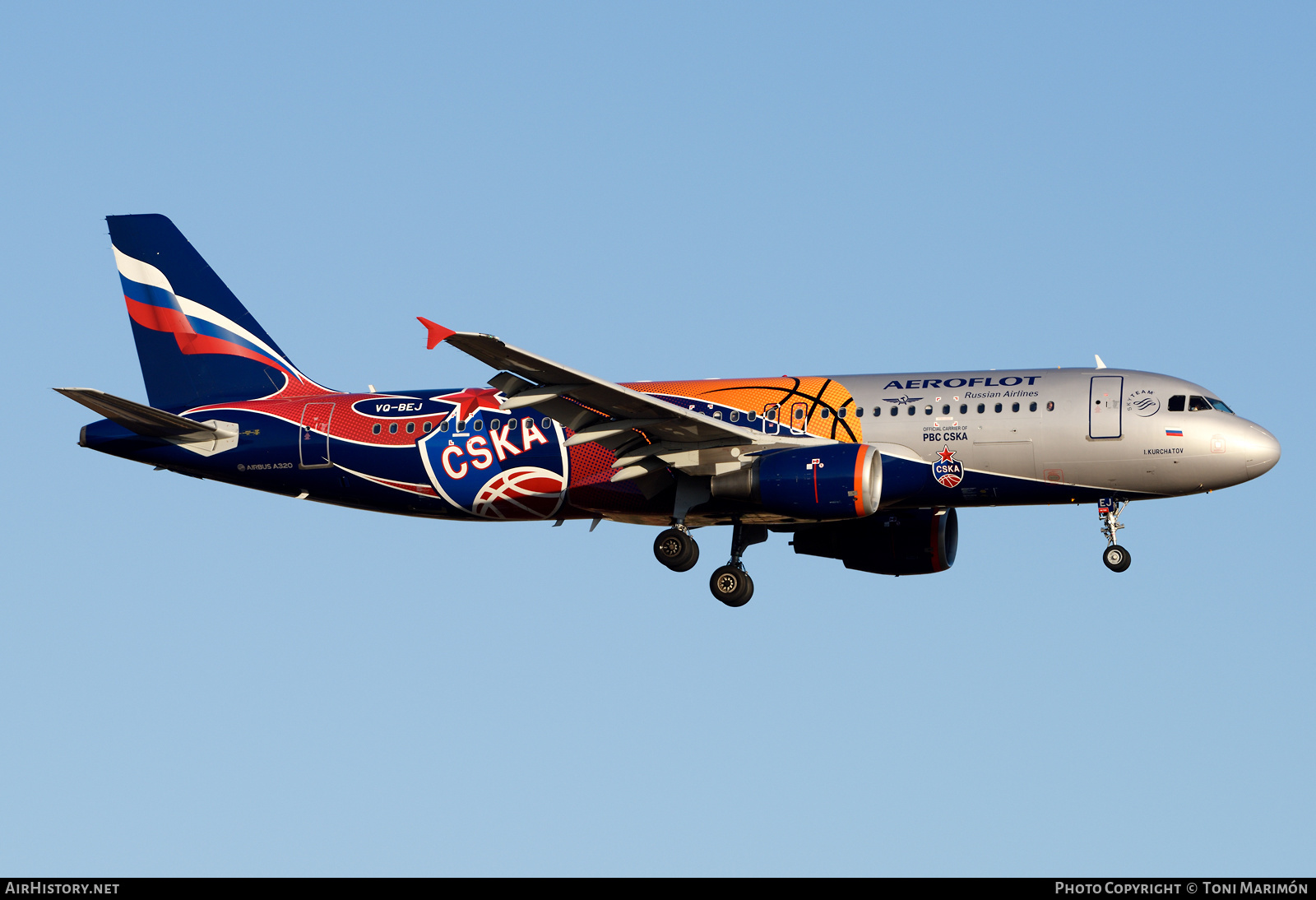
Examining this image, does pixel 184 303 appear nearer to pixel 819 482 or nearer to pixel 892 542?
pixel 819 482

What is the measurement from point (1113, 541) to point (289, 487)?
19938mm

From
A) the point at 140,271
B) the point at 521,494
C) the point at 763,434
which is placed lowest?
the point at 521,494

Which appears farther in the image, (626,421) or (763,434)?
(763,434)

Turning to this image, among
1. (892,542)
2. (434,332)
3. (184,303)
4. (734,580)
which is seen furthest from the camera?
(184,303)

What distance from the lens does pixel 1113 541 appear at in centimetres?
4097

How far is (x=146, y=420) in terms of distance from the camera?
43844 millimetres

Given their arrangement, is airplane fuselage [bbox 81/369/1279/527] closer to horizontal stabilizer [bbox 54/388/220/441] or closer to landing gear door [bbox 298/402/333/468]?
landing gear door [bbox 298/402/333/468]

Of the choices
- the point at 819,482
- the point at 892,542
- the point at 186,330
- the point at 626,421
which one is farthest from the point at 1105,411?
the point at 186,330

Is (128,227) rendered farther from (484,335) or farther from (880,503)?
(880,503)

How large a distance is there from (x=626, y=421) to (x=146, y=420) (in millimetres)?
A: 12441

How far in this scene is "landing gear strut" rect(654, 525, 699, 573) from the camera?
41875 millimetres

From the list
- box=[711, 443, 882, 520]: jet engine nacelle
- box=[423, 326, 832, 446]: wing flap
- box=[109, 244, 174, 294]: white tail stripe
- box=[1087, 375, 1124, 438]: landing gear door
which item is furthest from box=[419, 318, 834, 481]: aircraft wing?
box=[109, 244, 174, 294]: white tail stripe

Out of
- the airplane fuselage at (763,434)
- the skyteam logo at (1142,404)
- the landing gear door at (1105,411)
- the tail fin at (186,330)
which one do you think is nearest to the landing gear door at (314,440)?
the airplane fuselage at (763,434)

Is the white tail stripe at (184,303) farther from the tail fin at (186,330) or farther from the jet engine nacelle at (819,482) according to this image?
the jet engine nacelle at (819,482)
